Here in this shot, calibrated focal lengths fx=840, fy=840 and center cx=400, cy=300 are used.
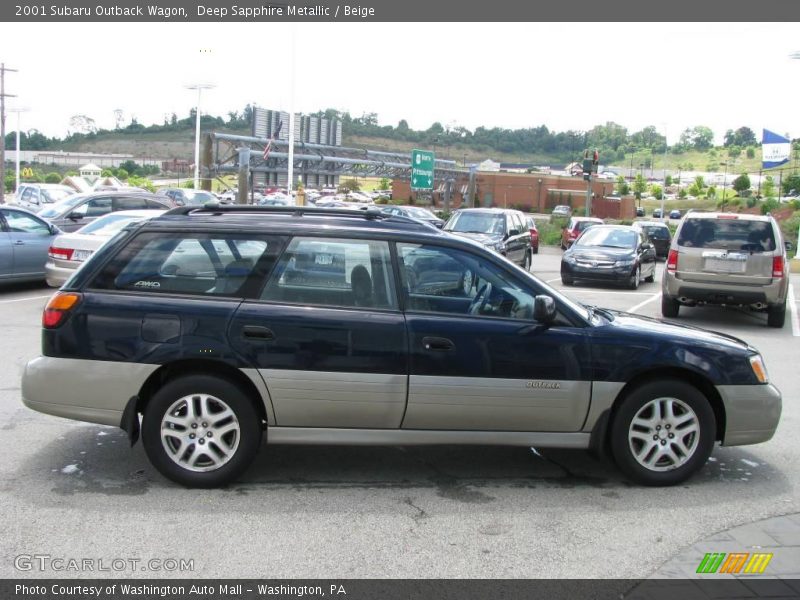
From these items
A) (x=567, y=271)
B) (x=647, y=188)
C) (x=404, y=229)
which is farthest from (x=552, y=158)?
(x=404, y=229)

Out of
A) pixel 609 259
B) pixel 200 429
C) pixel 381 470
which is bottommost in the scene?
pixel 381 470

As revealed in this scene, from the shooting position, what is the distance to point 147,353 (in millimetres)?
Answer: 5082

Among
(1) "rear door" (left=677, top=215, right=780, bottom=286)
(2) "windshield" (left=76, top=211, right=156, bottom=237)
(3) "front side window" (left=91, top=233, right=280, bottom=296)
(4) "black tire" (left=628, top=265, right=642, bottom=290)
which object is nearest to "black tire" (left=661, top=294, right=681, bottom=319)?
(1) "rear door" (left=677, top=215, right=780, bottom=286)

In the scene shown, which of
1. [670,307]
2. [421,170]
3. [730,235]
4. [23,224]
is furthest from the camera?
[421,170]

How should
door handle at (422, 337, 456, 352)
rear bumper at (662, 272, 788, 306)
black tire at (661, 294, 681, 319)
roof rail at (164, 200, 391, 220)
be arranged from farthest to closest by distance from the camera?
black tire at (661, 294, 681, 319) → rear bumper at (662, 272, 788, 306) → roof rail at (164, 200, 391, 220) → door handle at (422, 337, 456, 352)

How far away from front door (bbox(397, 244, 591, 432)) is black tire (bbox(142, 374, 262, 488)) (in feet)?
3.18

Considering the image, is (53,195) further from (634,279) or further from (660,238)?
(634,279)

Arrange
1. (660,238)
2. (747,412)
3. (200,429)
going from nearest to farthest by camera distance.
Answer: (200,429) < (747,412) < (660,238)

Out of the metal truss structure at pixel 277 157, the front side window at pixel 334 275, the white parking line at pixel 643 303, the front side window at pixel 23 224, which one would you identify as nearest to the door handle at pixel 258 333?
the front side window at pixel 334 275

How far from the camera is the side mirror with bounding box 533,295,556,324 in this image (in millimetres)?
5195

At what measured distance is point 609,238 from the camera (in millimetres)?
20703

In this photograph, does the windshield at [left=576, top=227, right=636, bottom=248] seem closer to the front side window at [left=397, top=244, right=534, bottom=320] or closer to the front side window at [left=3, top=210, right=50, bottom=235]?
the front side window at [left=3, top=210, right=50, bottom=235]

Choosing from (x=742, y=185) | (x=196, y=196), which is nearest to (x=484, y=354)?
(x=196, y=196)

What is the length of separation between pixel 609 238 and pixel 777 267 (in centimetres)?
779
